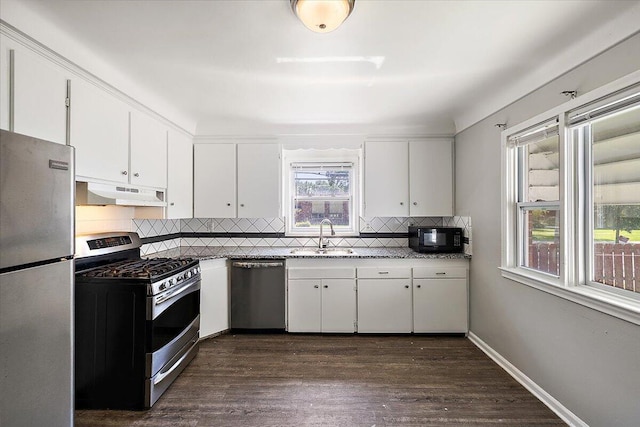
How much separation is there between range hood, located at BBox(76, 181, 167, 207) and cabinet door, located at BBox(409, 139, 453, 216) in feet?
8.93

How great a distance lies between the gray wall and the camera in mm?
1518

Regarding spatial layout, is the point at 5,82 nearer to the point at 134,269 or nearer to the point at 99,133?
the point at 99,133

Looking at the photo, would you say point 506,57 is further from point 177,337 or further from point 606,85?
point 177,337

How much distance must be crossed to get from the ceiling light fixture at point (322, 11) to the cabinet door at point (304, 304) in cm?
235

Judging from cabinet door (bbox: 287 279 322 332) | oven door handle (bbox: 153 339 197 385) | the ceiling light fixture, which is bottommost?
oven door handle (bbox: 153 339 197 385)

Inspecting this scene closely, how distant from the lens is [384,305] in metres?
3.06

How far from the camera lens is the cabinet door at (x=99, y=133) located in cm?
187

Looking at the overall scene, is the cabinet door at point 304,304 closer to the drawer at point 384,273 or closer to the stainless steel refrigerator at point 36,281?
the drawer at point 384,273

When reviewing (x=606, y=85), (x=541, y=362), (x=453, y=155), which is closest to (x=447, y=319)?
(x=541, y=362)

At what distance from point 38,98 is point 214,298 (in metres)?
2.12

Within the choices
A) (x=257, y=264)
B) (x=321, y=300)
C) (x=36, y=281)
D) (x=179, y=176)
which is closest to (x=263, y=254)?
(x=257, y=264)

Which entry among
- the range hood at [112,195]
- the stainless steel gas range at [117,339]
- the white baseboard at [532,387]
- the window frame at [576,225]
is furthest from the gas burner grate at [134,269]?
the white baseboard at [532,387]

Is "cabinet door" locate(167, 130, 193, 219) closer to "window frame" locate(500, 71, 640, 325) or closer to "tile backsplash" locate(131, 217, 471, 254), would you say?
"tile backsplash" locate(131, 217, 471, 254)

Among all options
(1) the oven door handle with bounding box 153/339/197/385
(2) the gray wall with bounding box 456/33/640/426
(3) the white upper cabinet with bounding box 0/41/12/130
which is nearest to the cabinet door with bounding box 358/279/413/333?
(2) the gray wall with bounding box 456/33/640/426
